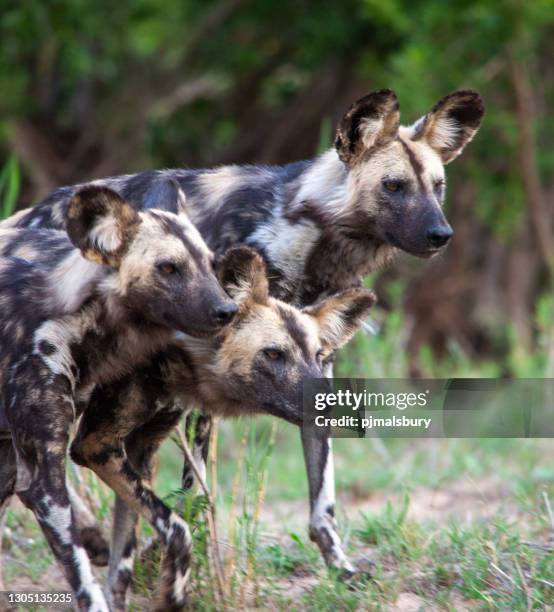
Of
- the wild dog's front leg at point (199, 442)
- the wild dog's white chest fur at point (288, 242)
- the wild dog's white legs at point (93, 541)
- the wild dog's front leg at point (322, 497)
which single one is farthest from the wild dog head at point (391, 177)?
the wild dog's white legs at point (93, 541)

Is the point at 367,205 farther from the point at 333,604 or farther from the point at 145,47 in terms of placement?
the point at 145,47

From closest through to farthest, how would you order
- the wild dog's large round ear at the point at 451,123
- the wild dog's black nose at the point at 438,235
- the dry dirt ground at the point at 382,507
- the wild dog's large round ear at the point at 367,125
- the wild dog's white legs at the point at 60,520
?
1. the wild dog's white legs at the point at 60,520
2. the dry dirt ground at the point at 382,507
3. the wild dog's black nose at the point at 438,235
4. the wild dog's large round ear at the point at 367,125
5. the wild dog's large round ear at the point at 451,123

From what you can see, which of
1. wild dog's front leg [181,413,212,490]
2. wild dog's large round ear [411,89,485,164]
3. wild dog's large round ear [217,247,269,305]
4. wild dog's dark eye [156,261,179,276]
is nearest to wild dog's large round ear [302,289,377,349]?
wild dog's large round ear [217,247,269,305]

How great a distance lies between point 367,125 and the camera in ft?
16.3

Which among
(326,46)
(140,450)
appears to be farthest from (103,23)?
(140,450)

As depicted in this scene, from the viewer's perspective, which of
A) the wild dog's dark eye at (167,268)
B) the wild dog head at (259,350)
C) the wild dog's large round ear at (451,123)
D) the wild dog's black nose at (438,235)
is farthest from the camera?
the wild dog's large round ear at (451,123)

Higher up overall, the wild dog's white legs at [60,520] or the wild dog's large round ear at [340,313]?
the wild dog's large round ear at [340,313]

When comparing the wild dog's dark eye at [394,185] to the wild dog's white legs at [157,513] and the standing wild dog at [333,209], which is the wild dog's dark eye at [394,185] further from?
the wild dog's white legs at [157,513]

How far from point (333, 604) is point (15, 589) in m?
1.27

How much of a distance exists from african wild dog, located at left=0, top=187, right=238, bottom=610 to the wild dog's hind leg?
37cm

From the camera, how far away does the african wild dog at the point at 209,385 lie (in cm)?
439

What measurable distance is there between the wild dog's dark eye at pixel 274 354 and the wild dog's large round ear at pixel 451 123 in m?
1.24

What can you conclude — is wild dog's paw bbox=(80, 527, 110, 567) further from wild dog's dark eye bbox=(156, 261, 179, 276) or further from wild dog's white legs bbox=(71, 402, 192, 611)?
wild dog's dark eye bbox=(156, 261, 179, 276)

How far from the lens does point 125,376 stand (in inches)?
175
